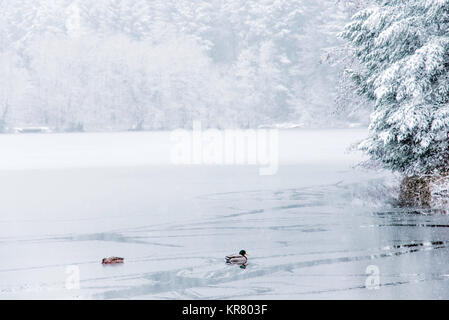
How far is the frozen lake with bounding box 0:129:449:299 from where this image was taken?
42.0 ft

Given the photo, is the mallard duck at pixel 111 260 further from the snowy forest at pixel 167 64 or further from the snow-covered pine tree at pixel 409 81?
the snowy forest at pixel 167 64

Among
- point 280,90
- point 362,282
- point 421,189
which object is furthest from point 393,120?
point 280,90

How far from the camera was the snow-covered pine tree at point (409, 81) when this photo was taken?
22781mm

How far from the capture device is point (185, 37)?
115812 mm

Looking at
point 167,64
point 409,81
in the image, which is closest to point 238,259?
point 409,81

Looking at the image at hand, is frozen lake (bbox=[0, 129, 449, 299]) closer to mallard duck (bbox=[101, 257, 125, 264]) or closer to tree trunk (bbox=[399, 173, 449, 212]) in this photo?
mallard duck (bbox=[101, 257, 125, 264])

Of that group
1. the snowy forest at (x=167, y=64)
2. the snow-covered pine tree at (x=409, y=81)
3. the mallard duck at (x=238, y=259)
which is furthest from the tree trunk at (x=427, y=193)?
the snowy forest at (x=167, y=64)

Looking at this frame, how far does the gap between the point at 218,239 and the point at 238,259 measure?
3.08 meters

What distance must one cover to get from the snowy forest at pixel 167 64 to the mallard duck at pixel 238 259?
270ft

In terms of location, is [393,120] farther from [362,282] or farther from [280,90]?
[280,90]

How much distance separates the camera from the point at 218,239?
17.8 m

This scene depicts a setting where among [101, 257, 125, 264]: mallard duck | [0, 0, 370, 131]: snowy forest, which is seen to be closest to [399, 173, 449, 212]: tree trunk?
[101, 257, 125, 264]: mallard duck

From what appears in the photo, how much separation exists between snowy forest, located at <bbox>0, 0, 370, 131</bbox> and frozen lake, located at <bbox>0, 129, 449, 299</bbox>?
2606 inches

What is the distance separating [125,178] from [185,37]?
8090 cm
